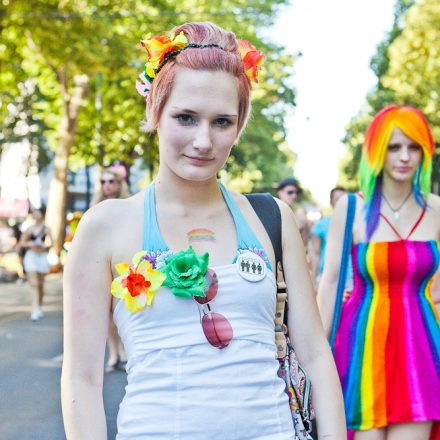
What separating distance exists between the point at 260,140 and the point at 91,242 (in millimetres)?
34411

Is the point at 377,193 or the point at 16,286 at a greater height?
the point at 377,193

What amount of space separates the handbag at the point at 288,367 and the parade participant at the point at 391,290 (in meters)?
1.61

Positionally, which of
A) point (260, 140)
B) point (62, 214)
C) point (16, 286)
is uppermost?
point (260, 140)

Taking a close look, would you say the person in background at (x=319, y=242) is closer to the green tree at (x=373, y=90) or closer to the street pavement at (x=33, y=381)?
the street pavement at (x=33, y=381)

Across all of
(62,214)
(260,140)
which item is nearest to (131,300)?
(62,214)

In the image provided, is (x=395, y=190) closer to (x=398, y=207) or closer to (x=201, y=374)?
(x=398, y=207)

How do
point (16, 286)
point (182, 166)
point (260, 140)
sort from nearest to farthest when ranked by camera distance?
point (182, 166) → point (16, 286) → point (260, 140)

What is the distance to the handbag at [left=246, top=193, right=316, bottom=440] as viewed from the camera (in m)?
1.92

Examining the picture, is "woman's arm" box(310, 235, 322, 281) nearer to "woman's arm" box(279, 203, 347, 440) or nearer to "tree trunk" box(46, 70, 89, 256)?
"woman's arm" box(279, 203, 347, 440)

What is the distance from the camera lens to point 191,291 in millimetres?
1800

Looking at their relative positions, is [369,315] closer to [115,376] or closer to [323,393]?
[323,393]

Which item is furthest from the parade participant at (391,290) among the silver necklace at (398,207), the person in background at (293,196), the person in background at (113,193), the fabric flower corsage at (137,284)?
the person in background at (293,196)

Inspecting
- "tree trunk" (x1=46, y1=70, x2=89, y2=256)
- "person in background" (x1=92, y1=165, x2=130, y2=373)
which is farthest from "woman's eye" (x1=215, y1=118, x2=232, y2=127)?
"tree trunk" (x1=46, y1=70, x2=89, y2=256)

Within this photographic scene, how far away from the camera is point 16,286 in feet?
62.9
